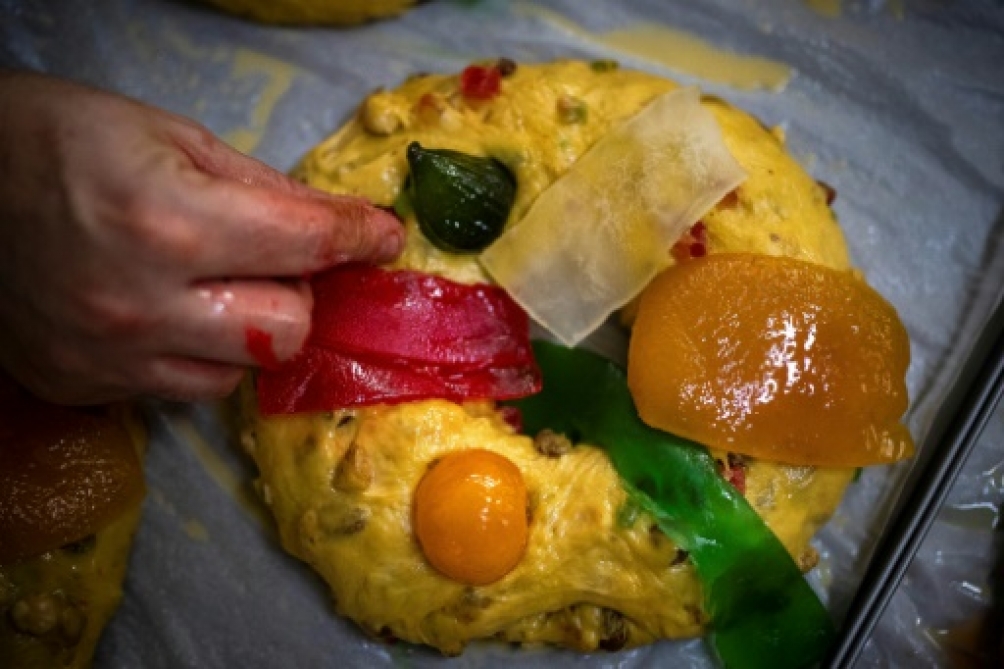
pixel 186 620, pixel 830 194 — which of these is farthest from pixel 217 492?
pixel 830 194

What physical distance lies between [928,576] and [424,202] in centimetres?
189

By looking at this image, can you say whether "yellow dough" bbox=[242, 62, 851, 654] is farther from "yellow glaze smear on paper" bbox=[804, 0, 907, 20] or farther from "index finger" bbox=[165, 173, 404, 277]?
"yellow glaze smear on paper" bbox=[804, 0, 907, 20]

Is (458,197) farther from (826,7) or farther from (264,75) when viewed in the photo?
(826,7)

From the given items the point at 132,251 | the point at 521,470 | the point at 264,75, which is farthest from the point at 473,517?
the point at 264,75

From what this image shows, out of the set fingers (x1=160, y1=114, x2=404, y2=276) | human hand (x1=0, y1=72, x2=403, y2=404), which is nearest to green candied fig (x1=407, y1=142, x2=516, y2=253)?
fingers (x1=160, y1=114, x2=404, y2=276)

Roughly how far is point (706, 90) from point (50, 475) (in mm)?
2330

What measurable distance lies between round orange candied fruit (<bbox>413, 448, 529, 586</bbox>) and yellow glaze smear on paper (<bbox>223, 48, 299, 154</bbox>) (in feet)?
4.60

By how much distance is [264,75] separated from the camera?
324 cm

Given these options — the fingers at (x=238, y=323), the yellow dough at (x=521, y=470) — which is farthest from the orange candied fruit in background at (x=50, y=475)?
the fingers at (x=238, y=323)

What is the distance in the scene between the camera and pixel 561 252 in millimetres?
2645

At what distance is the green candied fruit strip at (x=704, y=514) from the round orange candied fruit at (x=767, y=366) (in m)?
0.11

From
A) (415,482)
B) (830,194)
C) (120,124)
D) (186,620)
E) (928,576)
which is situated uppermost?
(120,124)

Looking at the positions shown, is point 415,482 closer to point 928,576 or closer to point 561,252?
point 561,252

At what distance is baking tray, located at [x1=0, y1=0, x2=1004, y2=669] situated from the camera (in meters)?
2.96
